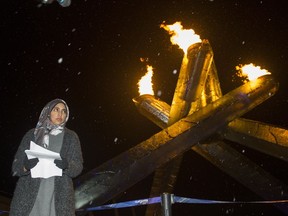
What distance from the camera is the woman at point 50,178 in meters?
3.02

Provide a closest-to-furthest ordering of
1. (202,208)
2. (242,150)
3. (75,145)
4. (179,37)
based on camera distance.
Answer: (75,145) → (179,37) → (202,208) → (242,150)

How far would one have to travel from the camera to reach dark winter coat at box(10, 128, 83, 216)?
9.79 feet

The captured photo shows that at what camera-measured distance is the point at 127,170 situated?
20.6 feet

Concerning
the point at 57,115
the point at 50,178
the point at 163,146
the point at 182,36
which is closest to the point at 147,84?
the point at 182,36

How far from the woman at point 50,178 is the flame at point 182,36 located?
18.0ft

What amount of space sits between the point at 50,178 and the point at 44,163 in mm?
144

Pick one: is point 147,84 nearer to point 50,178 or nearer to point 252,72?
point 252,72

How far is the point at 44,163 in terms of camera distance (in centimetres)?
312

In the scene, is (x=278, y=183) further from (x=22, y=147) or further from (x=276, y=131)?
(x=22, y=147)

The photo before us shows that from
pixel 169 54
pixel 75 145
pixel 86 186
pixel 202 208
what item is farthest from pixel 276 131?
pixel 202 208

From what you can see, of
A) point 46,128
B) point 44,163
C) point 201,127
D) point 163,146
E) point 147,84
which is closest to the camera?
point 44,163

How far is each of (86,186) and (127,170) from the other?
87 centimetres

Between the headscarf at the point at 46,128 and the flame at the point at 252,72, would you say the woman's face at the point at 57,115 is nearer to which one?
the headscarf at the point at 46,128

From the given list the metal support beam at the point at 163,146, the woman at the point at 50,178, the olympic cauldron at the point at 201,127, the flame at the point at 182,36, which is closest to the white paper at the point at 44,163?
the woman at the point at 50,178
